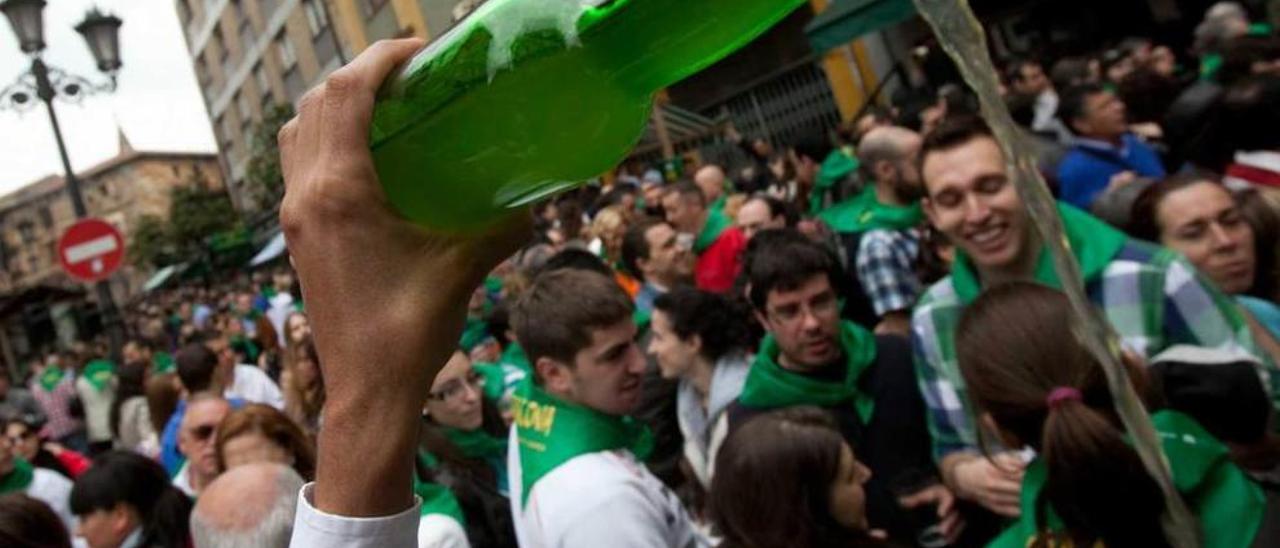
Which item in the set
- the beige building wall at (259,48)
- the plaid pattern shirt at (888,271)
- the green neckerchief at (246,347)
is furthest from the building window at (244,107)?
the plaid pattern shirt at (888,271)

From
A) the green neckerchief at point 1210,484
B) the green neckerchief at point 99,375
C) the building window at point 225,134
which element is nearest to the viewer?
the green neckerchief at point 1210,484

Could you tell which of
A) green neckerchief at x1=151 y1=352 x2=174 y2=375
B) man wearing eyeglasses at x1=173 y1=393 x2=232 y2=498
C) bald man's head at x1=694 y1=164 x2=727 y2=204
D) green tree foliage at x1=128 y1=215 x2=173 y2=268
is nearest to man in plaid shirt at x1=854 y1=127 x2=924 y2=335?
man wearing eyeglasses at x1=173 y1=393 x2=232 y2=498

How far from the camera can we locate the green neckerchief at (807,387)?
8.95 ft

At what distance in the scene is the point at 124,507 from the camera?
3252mm

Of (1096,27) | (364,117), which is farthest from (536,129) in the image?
(1096,27)

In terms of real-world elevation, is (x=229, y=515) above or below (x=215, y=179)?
below

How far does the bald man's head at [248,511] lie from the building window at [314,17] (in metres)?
26.5

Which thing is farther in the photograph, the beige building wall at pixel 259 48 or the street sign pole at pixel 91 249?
the beige building wall at pixel 259 48

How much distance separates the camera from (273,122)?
24.0 meters

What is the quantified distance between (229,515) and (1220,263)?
8.29ft

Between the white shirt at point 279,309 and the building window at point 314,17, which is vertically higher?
the building window at point 314,17

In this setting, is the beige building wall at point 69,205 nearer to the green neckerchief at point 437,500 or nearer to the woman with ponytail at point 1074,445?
the green neckerchief at point 437,500

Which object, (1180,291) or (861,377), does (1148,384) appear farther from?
(861,377)

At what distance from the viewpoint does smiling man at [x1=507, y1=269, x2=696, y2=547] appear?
84.3 inches
